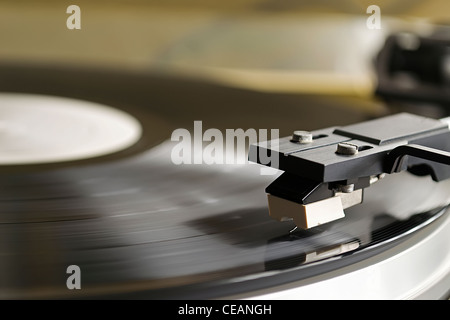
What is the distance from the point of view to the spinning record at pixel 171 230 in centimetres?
47

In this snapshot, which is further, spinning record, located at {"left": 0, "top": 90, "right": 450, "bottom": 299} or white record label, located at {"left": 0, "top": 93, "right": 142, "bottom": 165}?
white record label, located at {"left": 0, "top": 93, "right": 142, "bottom": 165}

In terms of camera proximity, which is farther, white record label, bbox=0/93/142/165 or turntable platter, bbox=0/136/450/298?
white record label, bbox=0/93/142/165

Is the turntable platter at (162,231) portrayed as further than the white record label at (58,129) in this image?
No

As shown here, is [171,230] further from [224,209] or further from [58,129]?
[58,129]

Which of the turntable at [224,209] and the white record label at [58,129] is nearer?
the turntable at [224,209]

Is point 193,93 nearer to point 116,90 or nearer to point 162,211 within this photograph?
point 116,90

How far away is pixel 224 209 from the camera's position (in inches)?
24.1

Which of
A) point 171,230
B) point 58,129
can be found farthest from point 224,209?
point 58,129

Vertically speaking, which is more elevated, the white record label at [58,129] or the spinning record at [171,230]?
the white record label at [58,129]

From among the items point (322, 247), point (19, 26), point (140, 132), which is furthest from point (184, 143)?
point (19, 26)

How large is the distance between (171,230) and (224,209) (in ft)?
0.22

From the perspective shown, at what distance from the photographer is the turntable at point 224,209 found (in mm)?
482

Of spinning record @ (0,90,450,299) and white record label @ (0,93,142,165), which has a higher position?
white record label @ (0,93,142,165)

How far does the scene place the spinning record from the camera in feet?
1.54
